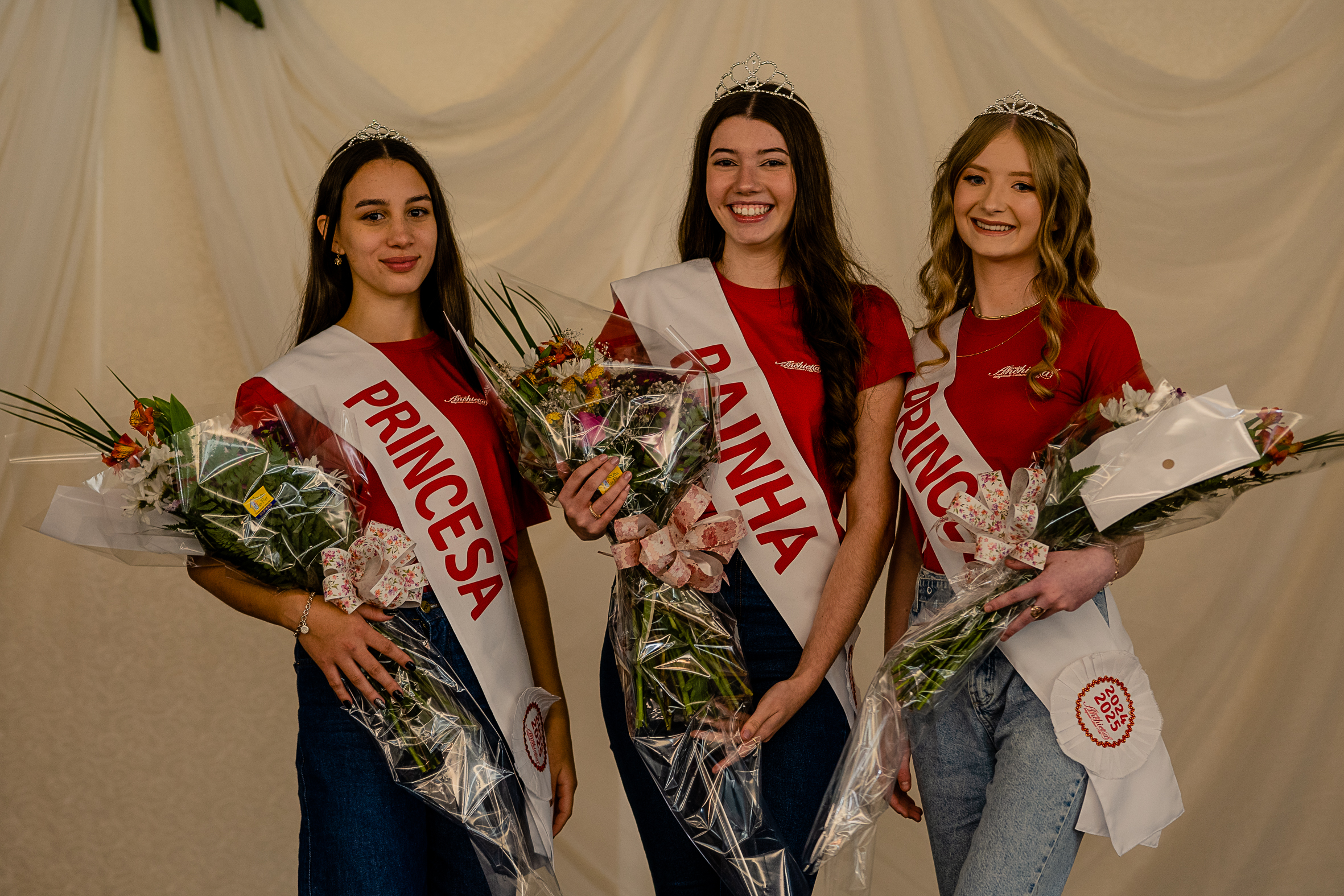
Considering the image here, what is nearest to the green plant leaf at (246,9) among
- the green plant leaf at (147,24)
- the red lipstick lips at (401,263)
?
the green plant leaf at (147,24)

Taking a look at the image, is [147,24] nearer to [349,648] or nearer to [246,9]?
[246,9]

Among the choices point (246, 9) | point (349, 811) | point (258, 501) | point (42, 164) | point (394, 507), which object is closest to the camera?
point (258, 501)

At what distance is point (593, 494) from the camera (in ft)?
4.48

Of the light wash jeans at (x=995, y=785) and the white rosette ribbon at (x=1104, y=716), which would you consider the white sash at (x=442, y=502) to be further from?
the white rosette ribbon at (x=1104, y=716)

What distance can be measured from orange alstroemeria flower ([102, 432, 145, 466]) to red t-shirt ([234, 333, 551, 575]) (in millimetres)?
129

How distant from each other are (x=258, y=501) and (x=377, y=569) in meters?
0.17

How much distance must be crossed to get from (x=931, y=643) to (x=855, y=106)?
5.48ft

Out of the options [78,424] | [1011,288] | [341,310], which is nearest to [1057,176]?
[1011,288]

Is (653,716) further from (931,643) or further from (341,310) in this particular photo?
(341,310)

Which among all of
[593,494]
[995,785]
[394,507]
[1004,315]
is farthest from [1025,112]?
[394,507]

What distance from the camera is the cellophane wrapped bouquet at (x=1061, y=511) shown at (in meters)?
1.24

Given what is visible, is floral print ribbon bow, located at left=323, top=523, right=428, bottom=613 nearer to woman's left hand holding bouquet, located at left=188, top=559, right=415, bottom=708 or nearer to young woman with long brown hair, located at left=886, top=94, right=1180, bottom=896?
woman's left hand holding bouquet, located at left=188, top=559, right=415, bottom=708

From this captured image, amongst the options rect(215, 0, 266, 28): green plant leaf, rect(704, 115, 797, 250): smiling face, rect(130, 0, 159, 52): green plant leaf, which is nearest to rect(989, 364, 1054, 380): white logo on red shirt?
rect(704, 115, 797, 250): smiling face

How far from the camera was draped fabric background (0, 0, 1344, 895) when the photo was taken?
2459mm
